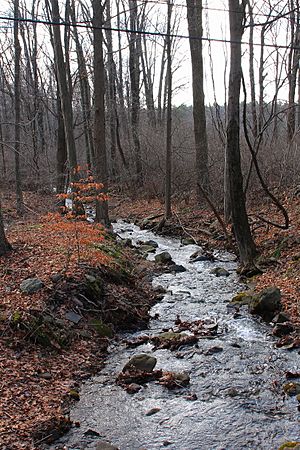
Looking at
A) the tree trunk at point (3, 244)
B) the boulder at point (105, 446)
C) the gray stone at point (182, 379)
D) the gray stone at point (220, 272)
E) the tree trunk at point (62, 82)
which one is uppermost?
the tree trunk at point (62, 82)

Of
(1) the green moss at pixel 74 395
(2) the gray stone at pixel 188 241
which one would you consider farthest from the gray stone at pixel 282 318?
(2) the gray stone at pixel 188 241

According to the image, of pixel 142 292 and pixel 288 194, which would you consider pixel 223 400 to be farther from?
pixel 288 194

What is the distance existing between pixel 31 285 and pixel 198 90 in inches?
506

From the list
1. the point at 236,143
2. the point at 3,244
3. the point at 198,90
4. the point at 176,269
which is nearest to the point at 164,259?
the point at 176,269

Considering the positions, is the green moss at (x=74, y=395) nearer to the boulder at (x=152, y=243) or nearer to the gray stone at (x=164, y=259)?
the gray stone at (x=164, y=259)

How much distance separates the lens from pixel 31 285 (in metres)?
7.37

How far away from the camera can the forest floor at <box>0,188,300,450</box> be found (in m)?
5.10

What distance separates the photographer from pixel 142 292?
363 inches

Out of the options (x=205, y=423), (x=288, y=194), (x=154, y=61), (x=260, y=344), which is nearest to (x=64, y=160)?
(x=288, y=194)

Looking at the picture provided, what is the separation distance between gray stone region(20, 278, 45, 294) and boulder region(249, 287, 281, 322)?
3.59 metres

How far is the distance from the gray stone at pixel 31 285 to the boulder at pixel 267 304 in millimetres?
3594

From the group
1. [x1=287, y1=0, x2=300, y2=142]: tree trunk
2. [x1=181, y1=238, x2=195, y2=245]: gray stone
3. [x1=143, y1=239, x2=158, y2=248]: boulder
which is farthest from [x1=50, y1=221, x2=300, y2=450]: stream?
[x1=287, y1=0, x2=300, y2=142]: tree trunk

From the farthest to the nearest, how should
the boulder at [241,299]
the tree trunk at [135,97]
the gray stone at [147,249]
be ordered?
the tree trunk at [135,97], the gray stone at [147,249], the boulder at [241,299]

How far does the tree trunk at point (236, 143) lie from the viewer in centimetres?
1001
